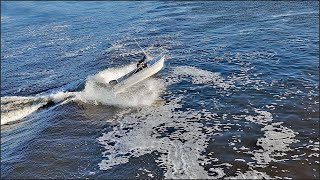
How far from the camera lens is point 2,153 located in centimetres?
1666

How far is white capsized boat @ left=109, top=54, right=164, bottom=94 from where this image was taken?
923 inches

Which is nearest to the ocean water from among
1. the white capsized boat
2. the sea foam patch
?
the sea foam patch

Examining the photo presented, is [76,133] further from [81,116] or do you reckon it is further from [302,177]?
[302,177]

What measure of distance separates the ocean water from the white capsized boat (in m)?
0.44

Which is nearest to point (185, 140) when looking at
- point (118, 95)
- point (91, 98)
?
point (118, 95)

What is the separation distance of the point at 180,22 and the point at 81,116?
21.2m

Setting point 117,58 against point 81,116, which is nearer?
point 81,116

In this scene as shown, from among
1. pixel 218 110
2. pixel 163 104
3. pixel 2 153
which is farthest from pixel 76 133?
pixel 218 110

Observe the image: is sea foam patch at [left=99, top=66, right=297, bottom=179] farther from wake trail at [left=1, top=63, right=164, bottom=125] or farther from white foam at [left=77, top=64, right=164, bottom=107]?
wake trail at [left=1, top=63, right=164, bottom=125]

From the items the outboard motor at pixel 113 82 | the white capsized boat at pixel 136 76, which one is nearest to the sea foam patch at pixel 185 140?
the white capsized boat at pixel 136 76

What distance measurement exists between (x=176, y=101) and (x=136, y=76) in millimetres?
4234

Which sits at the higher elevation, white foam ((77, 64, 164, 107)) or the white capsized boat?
the white capsized boat

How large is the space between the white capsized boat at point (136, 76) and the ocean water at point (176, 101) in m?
0.44

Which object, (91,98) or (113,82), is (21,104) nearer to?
(91,98)
